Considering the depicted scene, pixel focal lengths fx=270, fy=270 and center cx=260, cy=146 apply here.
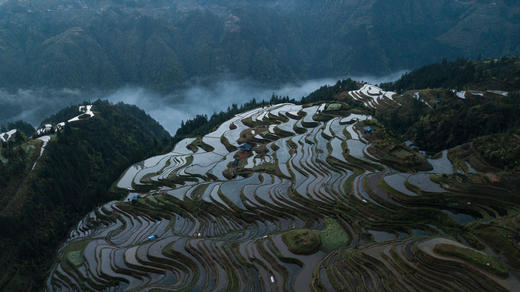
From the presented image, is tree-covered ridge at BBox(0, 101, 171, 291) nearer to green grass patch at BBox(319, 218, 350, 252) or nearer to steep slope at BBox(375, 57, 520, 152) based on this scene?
green grass patch at BBox(319, 218, 350, 252)

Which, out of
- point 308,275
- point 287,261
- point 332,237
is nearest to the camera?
point 308,275

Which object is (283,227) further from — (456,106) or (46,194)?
(456,106)

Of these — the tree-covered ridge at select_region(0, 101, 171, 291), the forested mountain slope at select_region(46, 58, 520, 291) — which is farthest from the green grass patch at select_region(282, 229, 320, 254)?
the tree-covered ridge at select_region(0, 101, 171, 291)

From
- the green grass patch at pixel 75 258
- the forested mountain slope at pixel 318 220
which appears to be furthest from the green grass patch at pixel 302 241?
the green grass patch at pixel 75 258

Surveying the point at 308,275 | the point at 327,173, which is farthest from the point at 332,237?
the point at 327,173

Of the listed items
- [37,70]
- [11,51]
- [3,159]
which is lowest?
[3,159]

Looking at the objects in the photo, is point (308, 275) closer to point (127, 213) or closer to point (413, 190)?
point (413, 190)
